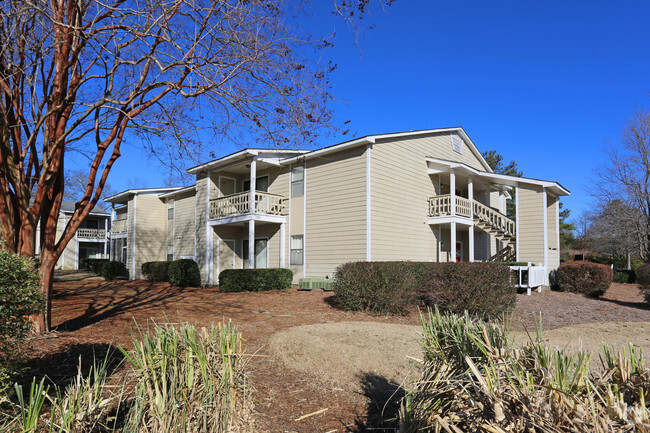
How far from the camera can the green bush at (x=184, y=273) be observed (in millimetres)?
20938

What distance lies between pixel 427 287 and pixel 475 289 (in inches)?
46.9

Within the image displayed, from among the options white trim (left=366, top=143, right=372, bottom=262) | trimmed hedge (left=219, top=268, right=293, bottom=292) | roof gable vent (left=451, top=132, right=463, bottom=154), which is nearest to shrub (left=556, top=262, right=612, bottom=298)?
roof gable vent (left=451, top=132, right=463, bottom=154)

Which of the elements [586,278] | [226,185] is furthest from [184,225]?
[586,278]

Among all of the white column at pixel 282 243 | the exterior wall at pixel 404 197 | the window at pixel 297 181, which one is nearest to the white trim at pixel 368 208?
the exterior wall at pixel 404 197


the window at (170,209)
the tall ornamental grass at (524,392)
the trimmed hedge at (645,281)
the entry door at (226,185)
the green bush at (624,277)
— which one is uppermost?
the entry door at (226,185)

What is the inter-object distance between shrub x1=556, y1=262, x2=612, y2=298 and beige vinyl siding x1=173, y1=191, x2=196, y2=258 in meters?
18.7

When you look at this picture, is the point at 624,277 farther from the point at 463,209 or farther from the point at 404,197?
the point at 404,197

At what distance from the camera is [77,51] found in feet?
25.8

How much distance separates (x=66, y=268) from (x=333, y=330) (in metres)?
41.9

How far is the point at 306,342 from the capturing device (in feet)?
25.8

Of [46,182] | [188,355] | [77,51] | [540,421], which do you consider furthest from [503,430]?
[77,51]

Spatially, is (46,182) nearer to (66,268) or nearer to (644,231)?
(644,231)

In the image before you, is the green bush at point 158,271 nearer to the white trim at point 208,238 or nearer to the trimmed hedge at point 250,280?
the white trim at point 208,238

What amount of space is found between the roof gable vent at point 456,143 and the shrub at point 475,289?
13.7 meters
